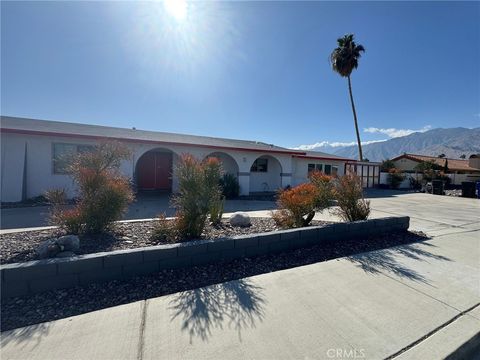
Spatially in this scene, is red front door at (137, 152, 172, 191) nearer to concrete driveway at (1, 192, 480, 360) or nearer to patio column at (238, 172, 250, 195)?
patio column at (238, 172, 250, 195)

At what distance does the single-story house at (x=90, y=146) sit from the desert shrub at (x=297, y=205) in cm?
158

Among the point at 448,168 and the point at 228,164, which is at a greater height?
the point at 448,168

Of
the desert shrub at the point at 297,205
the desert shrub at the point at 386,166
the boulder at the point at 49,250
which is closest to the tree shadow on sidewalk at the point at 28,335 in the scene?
the boulder at the point at 49,250

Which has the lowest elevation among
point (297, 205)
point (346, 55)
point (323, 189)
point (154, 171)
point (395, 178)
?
point (297, 205)

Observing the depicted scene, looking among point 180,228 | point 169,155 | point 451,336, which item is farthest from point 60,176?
point 451,336

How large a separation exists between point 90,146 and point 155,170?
407 cm

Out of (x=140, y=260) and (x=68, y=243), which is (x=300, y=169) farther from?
(x=68, y=243)

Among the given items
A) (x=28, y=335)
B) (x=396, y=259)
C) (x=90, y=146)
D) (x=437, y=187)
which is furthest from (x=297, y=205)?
(x=437, y=187)

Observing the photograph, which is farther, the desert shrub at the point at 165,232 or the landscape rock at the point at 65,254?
the desert shrub at the point at 165,232

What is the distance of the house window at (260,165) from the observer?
16.0 m

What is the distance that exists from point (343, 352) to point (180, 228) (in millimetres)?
2959

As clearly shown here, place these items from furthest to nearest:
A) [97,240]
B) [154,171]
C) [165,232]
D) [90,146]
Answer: [154,171] → [90,146] → [165,232] → [97,240]

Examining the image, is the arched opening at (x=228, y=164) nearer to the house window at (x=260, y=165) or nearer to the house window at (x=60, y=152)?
the house window at (x=260, y=165)

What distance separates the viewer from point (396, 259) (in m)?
4.30
